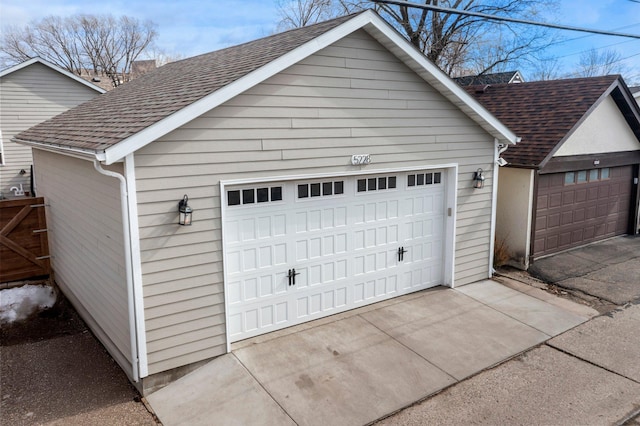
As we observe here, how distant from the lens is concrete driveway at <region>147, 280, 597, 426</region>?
5.37 metres

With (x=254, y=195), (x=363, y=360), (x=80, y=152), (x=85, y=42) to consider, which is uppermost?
(x=85, y=42)

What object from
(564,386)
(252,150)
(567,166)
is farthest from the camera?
(567,166)

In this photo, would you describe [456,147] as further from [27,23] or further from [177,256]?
[27,23]

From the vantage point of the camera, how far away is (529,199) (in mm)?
10477

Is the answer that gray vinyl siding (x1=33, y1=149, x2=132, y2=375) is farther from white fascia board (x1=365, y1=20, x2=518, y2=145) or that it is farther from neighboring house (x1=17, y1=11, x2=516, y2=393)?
white fascia board (x1=365, y1=20, x2=518, y2=145)

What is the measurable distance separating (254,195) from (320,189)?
3.75ft

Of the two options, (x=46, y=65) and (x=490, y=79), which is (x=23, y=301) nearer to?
(x=46, y=65)

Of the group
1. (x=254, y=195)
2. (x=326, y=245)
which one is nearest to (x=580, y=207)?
(x=326, y=245)

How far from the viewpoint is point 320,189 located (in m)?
7.25

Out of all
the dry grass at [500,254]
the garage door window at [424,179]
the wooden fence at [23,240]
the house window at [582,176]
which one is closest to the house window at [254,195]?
the garage door window at [424,179]

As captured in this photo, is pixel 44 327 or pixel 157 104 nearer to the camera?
pixel 157 104

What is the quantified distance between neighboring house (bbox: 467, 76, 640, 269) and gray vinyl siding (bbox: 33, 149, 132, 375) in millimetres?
8223

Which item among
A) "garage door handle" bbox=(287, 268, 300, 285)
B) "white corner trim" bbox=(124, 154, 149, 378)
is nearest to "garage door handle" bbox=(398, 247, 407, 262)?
"garage door handle" bbox=(287, 268, 300, 285)

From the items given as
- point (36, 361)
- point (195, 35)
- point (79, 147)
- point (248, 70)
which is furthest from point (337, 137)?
point (195, 35)
